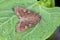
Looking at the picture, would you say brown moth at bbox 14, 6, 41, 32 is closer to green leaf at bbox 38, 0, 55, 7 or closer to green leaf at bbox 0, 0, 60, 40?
green leaf at bbox 0, 0, 60, 40

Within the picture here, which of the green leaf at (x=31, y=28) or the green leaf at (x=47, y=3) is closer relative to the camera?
the green leaf at (x=31, y=28)

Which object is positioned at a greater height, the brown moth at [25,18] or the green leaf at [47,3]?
the green leaf at [47,3]

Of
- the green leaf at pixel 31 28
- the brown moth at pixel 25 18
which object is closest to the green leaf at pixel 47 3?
the green leaf at pixel 31 28

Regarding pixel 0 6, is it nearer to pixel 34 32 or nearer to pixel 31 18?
pixel 31 18

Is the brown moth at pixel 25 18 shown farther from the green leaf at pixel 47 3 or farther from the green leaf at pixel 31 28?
the green leaf at pixel 47 3

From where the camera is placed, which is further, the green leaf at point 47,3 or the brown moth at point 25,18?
the green leaf at point 47,3

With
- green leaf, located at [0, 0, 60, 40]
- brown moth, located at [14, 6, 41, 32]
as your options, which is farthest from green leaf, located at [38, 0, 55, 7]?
brown moth, located at [14, 6, 41, 32]

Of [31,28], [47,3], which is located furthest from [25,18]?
[47,3]
